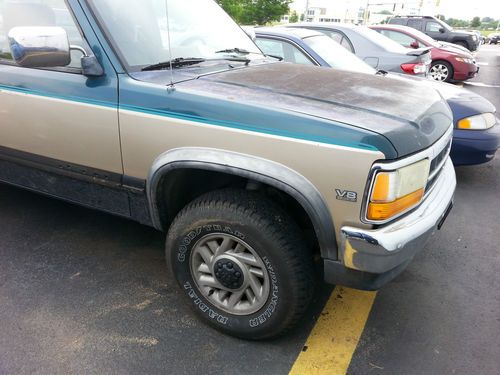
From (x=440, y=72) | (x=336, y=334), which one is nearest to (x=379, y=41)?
(x=440, y=72)

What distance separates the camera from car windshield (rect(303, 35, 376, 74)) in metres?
4.93

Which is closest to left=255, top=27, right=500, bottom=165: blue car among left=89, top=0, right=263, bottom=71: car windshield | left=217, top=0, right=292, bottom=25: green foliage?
left=89, top=0, right=263, bottom=71: car windshield

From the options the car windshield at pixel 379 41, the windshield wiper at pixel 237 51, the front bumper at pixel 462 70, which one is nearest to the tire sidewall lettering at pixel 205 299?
the windshield wiper at pixel 237 51

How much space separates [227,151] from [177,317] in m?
1.13

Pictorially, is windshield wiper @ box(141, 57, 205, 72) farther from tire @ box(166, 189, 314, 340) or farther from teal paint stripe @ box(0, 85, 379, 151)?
tire @ box(166, 189, 314, 340)

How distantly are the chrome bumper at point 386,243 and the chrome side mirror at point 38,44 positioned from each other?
1.74 m

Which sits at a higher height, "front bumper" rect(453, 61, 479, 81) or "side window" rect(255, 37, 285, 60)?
"side window" rect(255, 37, 285, 60)

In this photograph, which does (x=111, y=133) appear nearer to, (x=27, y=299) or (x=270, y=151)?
(x=270, y=151)

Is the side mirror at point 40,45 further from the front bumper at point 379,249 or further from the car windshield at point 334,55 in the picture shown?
the car windshield at point 334,55

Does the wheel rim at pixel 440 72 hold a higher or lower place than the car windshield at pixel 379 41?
lower

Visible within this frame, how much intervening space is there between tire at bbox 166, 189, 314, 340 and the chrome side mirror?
42.5 inches

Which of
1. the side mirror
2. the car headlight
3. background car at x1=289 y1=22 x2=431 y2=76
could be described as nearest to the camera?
the car headlight

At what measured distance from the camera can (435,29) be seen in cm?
1712

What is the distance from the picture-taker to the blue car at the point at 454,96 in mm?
4434
